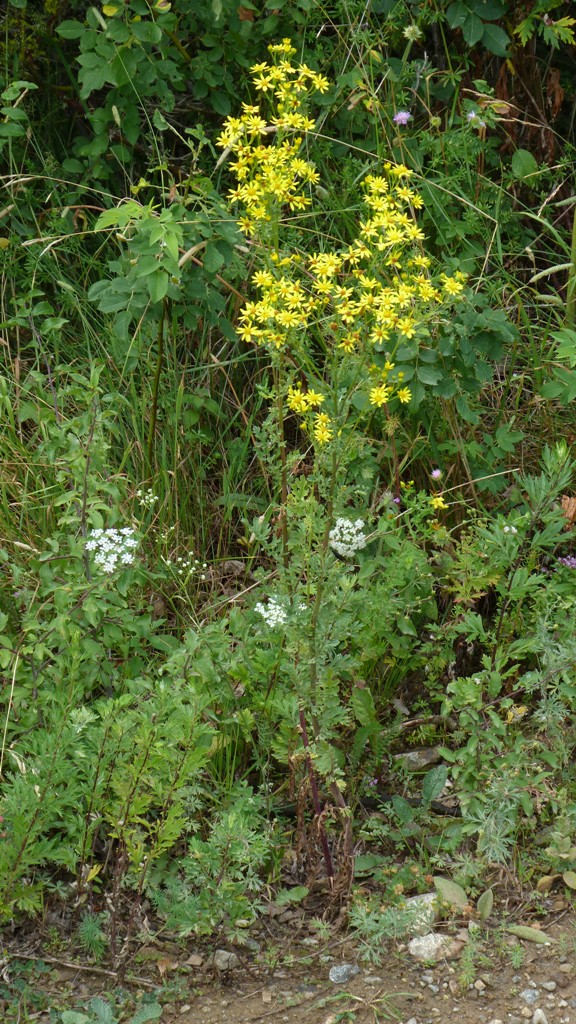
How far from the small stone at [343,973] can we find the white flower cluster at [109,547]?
99cm

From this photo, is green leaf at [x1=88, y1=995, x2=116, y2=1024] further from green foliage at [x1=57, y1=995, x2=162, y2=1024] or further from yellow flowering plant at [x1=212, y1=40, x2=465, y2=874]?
yellow flowering plant at [x1=212, y1=40, x2=465, y2=874]

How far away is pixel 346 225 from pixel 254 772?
74.9 inches

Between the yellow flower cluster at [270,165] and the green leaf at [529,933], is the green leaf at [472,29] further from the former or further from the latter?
the green leaf at [529,933]

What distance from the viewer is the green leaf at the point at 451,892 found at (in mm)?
2408

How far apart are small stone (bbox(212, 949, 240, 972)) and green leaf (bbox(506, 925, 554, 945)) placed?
60 centimetres

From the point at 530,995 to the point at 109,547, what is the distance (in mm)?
1308

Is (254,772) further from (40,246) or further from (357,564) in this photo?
(40,246)

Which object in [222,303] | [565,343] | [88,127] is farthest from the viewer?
[88,127]

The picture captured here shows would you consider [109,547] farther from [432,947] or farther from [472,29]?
[472,29]

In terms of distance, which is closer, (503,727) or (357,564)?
(503,727)

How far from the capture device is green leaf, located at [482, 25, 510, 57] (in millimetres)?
3777

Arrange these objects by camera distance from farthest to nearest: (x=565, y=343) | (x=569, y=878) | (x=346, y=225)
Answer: (x=346, y=225) → (x=565, y=343) → (x=569, y=878)

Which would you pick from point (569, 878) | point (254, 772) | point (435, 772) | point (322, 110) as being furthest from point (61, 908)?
point (322, 110)

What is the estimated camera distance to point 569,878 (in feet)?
8.04
